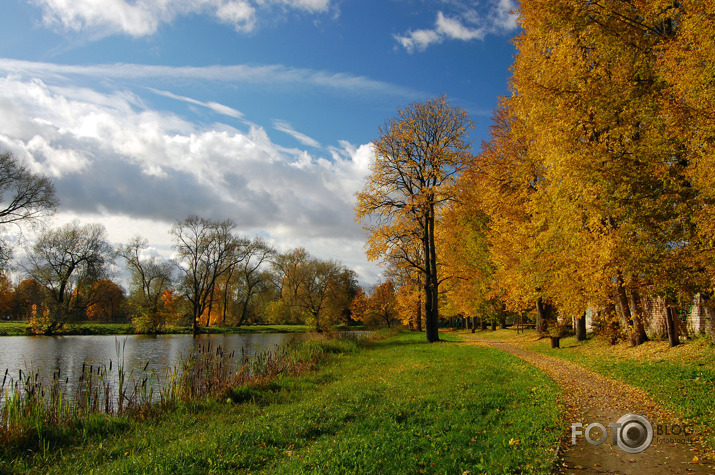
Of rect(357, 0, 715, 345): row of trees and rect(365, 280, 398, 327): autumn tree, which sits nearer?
rect(357, 0, 715, 345): row of trees

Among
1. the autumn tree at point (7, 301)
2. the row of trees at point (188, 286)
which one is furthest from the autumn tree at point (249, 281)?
the autumn tree at point (7, 301)

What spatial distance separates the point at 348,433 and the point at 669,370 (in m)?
8.62

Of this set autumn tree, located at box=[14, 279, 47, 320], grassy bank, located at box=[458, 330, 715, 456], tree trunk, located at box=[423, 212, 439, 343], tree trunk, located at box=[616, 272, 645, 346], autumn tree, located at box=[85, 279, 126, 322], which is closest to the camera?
grassy bank, located at box=[458, 330, 715, 456]

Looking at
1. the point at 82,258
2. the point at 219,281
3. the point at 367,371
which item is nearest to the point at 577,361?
the point at 367,371

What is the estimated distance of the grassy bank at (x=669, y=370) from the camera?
646cm

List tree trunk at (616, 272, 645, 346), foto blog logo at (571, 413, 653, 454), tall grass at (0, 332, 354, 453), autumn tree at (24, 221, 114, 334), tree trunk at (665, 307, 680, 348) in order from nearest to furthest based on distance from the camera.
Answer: foto blog logo at (571, 413, 653, 454) → tall grass at (0, 332, 354, 453) → tree trunk at (665, 307, 680, 348) → tree trunk at (616, 272, 645, 346) → autumn tree at (24, 221, 114, 334)

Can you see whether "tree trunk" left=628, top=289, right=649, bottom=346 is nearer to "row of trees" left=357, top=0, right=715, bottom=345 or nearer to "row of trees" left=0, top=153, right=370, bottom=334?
"row of trees" left=357, top=0, right=715, bottom=345

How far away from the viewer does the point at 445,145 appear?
20703mm

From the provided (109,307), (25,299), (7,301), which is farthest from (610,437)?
(109,307)

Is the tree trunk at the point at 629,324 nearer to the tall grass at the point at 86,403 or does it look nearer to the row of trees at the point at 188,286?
the tall grass at the point at 86,403

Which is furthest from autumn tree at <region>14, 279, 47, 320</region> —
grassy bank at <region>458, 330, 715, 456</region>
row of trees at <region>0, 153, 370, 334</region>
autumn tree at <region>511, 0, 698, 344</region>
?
autumn tree at <region>511, 0, 698, 344</region>

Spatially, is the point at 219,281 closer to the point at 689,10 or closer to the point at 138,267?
the point at 138,267

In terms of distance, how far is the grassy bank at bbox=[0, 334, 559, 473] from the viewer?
198 inches

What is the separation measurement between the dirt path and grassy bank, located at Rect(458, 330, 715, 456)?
307 millimetres
